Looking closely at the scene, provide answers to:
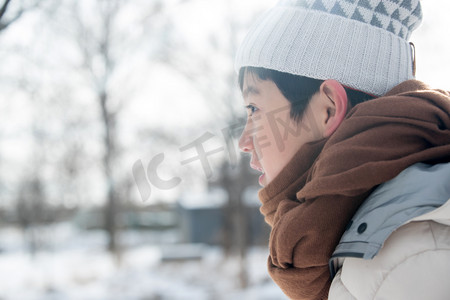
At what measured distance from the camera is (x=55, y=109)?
898cm

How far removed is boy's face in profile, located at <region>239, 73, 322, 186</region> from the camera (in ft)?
2.86

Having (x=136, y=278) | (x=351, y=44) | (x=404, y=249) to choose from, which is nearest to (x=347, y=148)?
(x=404, y=249)

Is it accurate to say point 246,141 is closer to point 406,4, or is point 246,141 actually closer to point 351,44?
point 351,44

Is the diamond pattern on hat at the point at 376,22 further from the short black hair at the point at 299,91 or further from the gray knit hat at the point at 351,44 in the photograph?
the short black hair at the point at 299,91

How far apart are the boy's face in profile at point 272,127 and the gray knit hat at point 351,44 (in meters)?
0.06

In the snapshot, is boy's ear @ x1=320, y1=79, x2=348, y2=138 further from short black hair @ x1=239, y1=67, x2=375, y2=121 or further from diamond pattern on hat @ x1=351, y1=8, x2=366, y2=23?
diamond pattern on hat @ x1=351, y1=8, x2=366, y2=23

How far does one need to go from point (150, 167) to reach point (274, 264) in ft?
1.88

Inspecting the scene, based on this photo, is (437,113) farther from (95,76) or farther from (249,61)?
(95,76)

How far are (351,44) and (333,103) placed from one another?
5.7 inches

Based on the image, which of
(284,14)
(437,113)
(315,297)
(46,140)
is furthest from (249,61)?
(46,140)

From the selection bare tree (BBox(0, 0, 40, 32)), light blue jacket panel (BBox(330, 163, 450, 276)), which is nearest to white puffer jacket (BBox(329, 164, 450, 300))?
light blue jacket panel (BBox(330, 163, 450, 276))

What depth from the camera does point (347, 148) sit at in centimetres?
67

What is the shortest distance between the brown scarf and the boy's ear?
0.09 metres

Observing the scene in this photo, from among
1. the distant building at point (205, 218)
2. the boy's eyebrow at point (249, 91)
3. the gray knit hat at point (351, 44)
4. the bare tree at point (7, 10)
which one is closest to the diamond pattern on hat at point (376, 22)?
the gray knit hat at point (351, 44)
